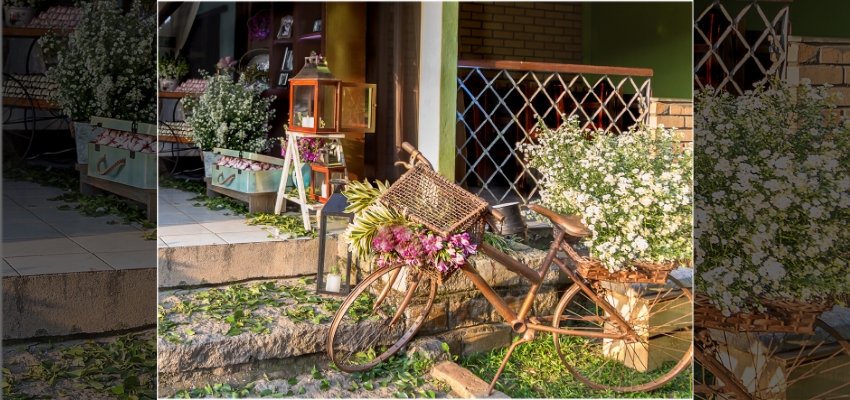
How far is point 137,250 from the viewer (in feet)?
8.93

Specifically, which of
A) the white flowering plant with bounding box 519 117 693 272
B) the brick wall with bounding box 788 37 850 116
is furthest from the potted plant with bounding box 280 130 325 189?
the brick wall with bounding box 788 37 850 116

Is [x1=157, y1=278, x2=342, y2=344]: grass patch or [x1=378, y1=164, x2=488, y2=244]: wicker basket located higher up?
[x1=378, y1=164, x2=488, y2=244]: wicker basket

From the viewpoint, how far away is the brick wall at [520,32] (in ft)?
10.4

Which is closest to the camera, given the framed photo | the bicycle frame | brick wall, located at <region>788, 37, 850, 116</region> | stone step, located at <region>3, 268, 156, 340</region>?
stone step, located at <region>3, 268, 156, 340</region>

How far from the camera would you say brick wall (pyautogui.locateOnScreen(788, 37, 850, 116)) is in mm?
2799

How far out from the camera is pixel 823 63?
2.80 metres

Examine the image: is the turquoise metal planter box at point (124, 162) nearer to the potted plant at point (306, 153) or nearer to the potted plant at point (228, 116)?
the potted plant at point (228, 116)

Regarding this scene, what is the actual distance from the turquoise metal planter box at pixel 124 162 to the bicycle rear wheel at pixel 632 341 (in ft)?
5.74

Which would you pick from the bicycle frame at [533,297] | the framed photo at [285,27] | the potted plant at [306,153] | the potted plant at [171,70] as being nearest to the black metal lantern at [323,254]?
the potted plant at [306,153]

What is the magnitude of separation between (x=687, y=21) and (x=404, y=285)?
1.59 meters

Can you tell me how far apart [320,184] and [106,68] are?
0.94m

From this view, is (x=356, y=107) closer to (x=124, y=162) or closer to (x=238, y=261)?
(x=238, y=261)

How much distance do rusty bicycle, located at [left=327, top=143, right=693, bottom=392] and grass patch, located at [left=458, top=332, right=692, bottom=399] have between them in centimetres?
3

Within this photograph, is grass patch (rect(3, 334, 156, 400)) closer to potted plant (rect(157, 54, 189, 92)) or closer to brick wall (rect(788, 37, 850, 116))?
potted plant (rect(157, 54, 189, 92))
